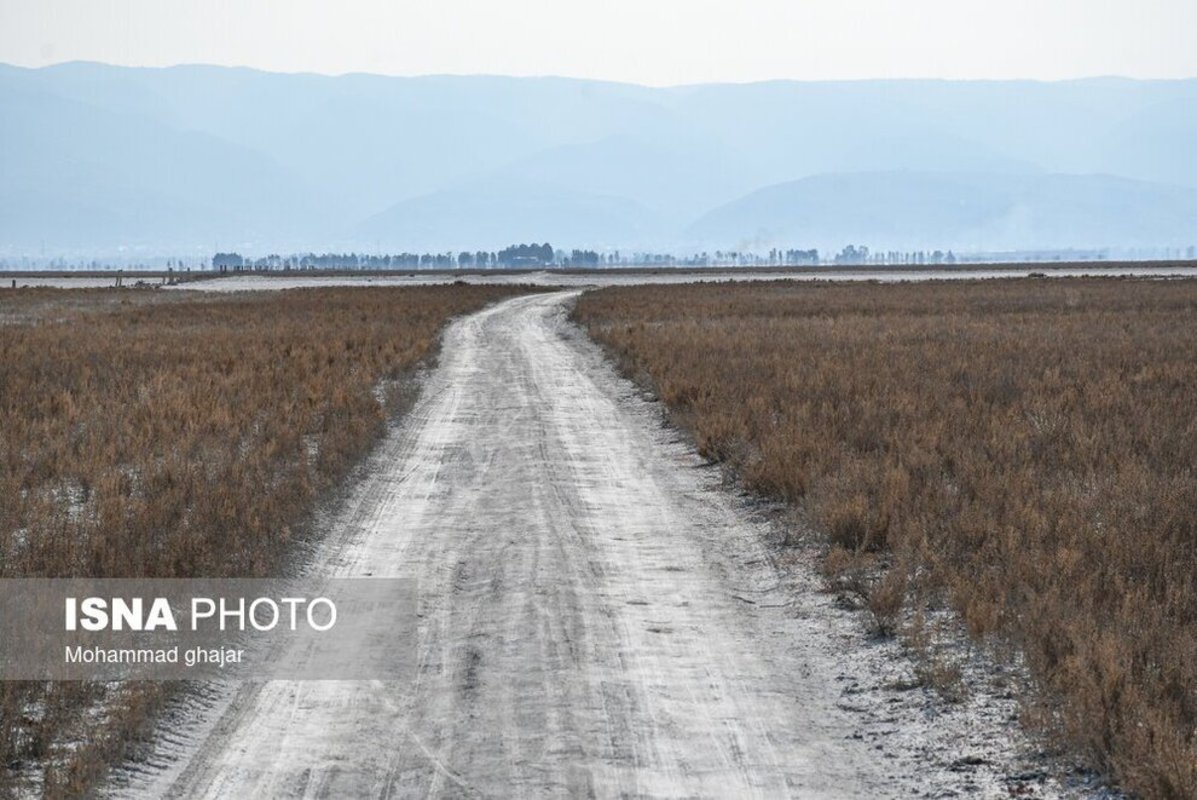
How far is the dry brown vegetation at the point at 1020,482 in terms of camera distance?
267 inches

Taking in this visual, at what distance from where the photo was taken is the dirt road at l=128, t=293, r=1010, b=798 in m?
5.98

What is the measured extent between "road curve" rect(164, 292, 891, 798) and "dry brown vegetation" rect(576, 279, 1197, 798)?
1097 mm

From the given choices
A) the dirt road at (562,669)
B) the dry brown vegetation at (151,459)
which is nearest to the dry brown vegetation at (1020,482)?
the dirt road at (562,669)

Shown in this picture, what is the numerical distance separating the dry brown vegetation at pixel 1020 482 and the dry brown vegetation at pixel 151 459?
4.85 metres

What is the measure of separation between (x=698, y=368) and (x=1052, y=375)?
6.47 meters

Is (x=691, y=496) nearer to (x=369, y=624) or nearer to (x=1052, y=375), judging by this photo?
(x=369, y=624)

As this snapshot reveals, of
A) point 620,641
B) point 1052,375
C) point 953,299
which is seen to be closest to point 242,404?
point 620,641

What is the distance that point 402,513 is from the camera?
39.8 ft

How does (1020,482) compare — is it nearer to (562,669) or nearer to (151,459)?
(562,669)

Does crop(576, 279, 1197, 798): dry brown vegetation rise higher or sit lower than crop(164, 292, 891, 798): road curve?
higher
